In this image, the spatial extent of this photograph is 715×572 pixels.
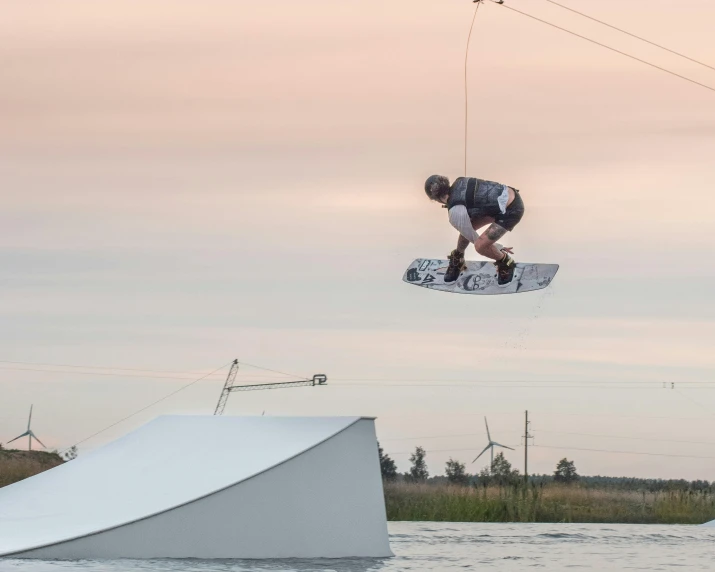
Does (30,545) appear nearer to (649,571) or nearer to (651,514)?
(649,571)

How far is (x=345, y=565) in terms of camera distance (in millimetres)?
20375

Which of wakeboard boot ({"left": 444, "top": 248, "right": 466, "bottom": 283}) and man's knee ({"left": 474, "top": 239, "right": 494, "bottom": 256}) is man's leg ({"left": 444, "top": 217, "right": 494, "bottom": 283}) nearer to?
wakeboard boot ({"left": 444, "top": 248, "right": 466, "bottom": 283})

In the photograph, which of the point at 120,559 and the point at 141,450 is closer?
the point at 120,559

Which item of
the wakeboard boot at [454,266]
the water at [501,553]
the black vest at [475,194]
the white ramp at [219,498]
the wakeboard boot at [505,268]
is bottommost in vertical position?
the water at [501,553]

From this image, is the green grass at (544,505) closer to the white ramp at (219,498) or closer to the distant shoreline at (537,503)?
the distant shoreline at (537,503)

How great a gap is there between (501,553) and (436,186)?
8588mm

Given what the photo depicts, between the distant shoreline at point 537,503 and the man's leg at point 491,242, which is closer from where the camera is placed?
the man's leg at point 491,242

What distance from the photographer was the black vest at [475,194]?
1955 cm

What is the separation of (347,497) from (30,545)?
5.28 m

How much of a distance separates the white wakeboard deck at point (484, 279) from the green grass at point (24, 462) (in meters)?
20.4

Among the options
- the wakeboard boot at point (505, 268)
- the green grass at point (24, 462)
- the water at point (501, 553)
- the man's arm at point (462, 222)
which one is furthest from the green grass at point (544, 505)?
the man's arm at point (462, 222)

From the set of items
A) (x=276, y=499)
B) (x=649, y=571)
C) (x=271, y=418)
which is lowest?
(x=649, y=571)

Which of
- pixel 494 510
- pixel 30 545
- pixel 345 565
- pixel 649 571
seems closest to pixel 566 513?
pixel 494 510

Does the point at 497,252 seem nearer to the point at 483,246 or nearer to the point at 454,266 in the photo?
the point at 483,246
